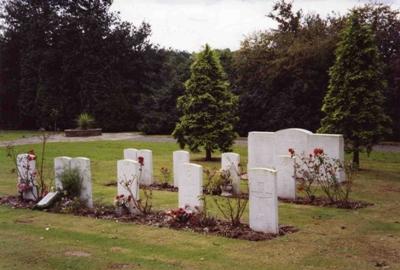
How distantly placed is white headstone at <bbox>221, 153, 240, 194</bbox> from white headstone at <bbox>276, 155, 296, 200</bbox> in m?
1.02

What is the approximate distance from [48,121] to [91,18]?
876cm

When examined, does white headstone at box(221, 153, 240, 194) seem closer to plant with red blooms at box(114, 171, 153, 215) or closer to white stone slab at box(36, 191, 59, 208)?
plant with red blooms at box(114, 171, 153, 215)

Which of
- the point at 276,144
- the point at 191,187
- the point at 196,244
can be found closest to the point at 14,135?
the point at 276,144

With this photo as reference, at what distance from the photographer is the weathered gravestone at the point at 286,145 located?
14.4 metres

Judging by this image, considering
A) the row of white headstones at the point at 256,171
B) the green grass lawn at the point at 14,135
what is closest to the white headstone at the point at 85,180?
the row of white headstones at the point at 256,171

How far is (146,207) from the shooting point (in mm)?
10805

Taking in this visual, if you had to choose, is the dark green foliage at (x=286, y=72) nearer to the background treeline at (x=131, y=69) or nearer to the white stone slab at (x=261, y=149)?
the background treeline at (x=131, y=69)

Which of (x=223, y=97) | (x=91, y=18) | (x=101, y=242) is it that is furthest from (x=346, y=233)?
(x=91, y=18)

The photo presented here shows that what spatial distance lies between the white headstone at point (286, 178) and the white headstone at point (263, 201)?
3297 mm

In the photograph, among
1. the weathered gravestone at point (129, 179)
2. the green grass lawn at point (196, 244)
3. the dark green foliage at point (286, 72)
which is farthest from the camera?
the dark green foliage at point (286, 72)

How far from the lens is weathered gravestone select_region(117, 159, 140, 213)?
10.9m

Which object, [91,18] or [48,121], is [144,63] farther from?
[48,121]

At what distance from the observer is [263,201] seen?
30.4 feet

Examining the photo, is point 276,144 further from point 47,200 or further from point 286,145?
point 47,200
